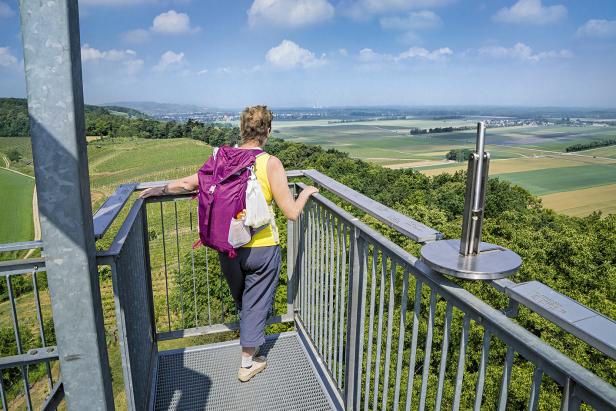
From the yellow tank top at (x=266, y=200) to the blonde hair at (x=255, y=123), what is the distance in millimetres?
155

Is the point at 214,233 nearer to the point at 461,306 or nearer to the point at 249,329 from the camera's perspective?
the point at 249,329

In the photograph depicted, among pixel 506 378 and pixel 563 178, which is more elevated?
pixel 506 378

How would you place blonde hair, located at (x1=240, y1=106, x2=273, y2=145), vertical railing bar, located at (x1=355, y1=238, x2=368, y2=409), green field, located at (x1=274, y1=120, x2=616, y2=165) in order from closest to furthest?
vertical railing bar, located at (x1=355, y1=238, x2=368, y2=409) < blonde hair, located at (x1=240, y1=106, x2=273, y2=145) < green field, located at (x1=274, y1=120, x2=616, y2=165)

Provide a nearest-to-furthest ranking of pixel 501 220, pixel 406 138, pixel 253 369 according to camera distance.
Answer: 1. pixel 253 369
2. pixel 501 220
3. pixel 406 138

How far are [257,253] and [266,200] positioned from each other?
13.1 inches

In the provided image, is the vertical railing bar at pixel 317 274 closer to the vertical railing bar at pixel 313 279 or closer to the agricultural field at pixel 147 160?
the vertical railing bar at pixel 313 279

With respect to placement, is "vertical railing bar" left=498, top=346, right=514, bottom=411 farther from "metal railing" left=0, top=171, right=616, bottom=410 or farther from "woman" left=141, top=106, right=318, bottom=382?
"woman" left=141, top=106, right=318, bottom=382

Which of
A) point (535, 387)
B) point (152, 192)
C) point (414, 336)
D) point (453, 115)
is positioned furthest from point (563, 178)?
point (535, 387)

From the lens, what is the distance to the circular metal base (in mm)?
1125

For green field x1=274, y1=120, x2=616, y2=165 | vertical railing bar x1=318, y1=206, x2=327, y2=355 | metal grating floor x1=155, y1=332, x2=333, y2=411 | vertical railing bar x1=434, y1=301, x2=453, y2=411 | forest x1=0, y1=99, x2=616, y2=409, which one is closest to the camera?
vertical railing bar x1=434, y1=301, x2=453, y2=411

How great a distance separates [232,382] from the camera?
2.73 meters

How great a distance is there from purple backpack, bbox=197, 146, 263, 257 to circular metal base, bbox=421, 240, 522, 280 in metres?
1.18

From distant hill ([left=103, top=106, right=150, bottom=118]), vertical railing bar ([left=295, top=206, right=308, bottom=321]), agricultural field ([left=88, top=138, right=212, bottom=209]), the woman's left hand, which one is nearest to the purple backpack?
the woman's left hand

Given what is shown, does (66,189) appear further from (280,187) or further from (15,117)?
(280,187)
